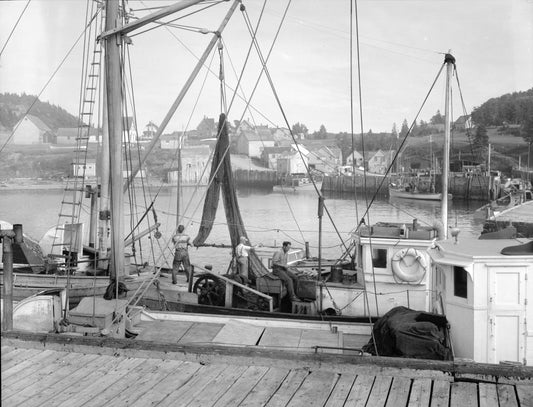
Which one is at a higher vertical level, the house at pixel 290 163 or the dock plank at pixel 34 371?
the house at pixel 290 163

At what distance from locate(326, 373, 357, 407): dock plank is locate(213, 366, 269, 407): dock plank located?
1.86 feet

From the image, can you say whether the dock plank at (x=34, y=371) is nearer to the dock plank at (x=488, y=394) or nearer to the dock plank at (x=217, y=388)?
the dock plank at (x=217, y=388)

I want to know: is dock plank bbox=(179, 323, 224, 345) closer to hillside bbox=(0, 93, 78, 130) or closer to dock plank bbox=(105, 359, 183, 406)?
dock plank bbox=(105, 359, 183, 406)

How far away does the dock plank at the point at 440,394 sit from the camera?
3.80 m

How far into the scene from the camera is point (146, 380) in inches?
167

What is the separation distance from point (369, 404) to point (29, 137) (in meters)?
18.9

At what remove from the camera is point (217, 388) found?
13.5ft

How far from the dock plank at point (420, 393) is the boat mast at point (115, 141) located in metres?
6.36

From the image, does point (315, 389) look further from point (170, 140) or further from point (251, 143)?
point (251, 143)

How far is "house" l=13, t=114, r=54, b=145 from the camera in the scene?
18.2 metres

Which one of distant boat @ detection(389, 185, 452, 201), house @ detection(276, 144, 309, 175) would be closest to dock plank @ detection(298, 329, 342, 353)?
house @ detection(276, 144, 309, 175)

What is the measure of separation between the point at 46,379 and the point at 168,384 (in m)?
0.92

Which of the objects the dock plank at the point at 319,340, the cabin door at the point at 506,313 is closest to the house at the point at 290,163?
the dock plank at the point at 319,340

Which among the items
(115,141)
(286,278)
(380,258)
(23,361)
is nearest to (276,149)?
(380,258)
